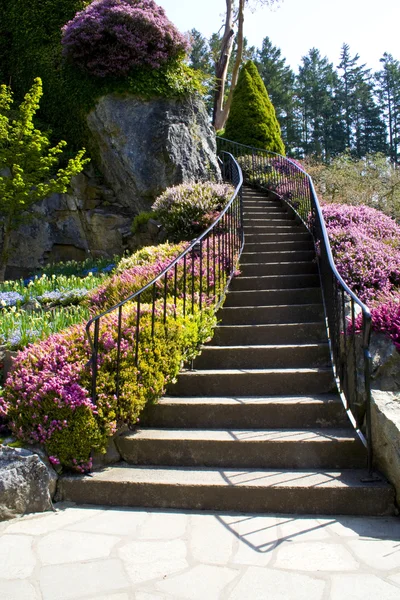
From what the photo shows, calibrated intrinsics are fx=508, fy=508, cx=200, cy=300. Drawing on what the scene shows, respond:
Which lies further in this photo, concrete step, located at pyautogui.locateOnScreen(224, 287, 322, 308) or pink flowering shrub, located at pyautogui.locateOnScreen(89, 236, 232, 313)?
concrete step, located at pyautogui.locateOnScreen(224, 287, 322, 308)

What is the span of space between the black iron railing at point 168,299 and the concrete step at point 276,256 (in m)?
0.15

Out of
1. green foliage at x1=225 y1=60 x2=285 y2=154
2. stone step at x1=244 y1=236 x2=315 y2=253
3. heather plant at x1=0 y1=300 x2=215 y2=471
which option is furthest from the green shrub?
heather plant at x1=0 y1=300 x2=215 y2=471

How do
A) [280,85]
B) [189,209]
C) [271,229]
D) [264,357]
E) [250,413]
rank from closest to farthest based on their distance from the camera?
[250,413]
[264,357]
[189,209]
[271,229]
[280,85]

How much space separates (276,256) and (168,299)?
2.57 m

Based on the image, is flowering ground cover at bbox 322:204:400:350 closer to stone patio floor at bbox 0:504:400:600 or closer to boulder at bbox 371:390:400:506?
boulder at bbox 371:390:400:506

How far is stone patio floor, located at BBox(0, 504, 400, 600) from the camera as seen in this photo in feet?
7.96

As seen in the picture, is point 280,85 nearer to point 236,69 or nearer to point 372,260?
point 236,69

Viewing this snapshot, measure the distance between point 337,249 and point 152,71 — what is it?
6.44m

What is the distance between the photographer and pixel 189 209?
853 cm

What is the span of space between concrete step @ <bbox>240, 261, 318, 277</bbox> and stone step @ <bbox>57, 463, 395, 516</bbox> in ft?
12.0

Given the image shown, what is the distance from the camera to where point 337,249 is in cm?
Answer: 657

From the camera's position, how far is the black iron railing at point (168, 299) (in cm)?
390

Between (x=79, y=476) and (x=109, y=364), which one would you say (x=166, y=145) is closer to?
(x=109, y=364)

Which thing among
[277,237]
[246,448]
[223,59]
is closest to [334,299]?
[246,448]
